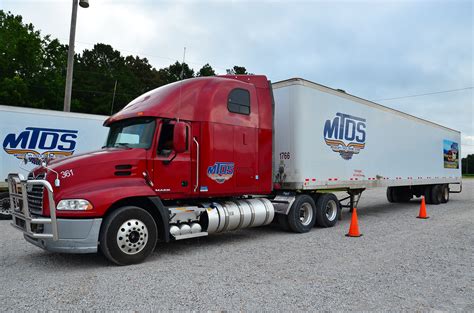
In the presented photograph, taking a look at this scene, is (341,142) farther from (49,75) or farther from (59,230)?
(49,75)

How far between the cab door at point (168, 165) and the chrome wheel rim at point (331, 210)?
4738mm

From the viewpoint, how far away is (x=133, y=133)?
6.79 m

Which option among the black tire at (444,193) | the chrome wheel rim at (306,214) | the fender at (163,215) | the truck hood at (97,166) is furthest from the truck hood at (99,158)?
the black tire at (444,193)

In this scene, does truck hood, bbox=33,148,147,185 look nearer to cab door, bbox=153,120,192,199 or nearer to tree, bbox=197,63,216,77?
cab door, bbox=153,120,192,199

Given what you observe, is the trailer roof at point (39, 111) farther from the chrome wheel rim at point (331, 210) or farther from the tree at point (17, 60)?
the tree at point (17, 60)

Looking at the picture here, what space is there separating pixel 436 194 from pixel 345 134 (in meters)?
9.21

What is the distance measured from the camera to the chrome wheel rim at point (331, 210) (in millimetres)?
10098

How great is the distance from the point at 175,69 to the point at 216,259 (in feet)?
157

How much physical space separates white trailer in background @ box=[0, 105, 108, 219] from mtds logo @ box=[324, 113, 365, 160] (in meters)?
7.64

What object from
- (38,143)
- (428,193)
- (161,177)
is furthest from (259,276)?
(428,193)

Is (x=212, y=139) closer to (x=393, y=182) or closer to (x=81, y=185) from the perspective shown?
(x=81, y=185)

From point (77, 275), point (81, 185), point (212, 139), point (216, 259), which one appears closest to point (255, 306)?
point (216, 259)

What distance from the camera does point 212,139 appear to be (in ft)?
24.3

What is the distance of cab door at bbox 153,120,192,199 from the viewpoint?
661cm
